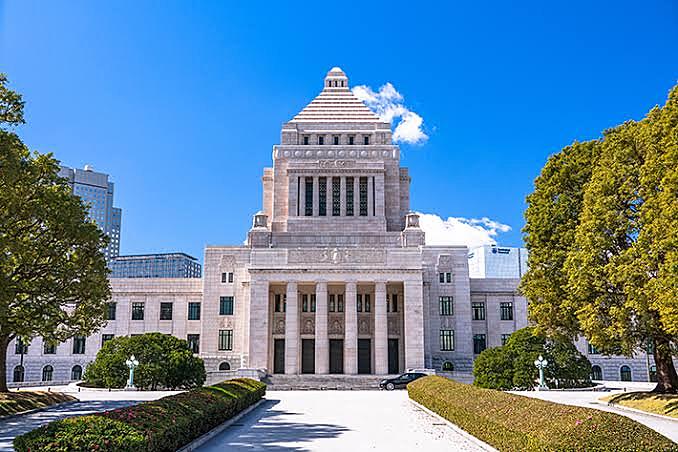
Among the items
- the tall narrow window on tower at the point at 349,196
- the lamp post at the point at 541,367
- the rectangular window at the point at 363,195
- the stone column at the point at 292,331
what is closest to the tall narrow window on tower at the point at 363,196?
the rectangular window at the point at 363,195

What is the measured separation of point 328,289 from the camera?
59.3 metres

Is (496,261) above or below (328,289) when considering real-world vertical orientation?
above

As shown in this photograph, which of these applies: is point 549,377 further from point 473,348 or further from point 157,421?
point 157,421

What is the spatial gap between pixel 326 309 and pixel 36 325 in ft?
97.6

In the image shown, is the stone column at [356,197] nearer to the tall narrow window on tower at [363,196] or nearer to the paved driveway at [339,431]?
the tall narrow window on tower at [363,196]

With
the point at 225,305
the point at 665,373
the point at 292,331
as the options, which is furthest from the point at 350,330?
the point at 665,373

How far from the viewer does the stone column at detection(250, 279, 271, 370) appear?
5459 centimetres

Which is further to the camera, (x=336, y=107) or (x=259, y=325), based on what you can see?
(x=336, y=107)

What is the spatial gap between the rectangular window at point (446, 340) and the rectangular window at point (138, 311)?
28730 mm

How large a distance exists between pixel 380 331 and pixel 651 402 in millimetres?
29460

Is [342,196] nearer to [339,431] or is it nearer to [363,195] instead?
[363,195]

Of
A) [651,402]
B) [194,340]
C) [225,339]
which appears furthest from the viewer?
[194,340]

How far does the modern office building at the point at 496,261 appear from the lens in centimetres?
12019

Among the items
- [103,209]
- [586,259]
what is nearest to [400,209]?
[586,259]
